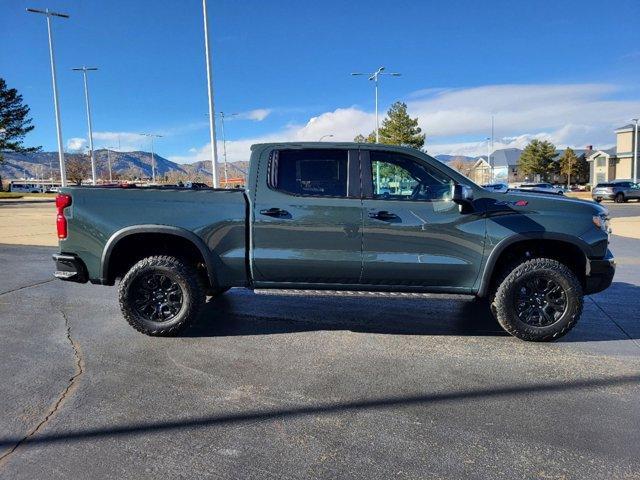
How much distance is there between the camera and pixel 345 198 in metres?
4.78

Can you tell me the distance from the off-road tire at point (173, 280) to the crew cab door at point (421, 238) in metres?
1.72

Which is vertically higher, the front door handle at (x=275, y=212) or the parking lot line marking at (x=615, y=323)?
the front door handle at (x=275, y=212)

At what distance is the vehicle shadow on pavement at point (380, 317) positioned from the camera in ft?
17.0

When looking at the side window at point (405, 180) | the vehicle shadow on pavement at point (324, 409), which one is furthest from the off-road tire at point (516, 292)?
the side window at point (405, 180)

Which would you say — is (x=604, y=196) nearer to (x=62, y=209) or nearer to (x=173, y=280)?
(x=173, y=280)

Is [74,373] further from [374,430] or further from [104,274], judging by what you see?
[374,430]

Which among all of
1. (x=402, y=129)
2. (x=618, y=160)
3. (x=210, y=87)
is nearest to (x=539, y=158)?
(x=618, y=160)

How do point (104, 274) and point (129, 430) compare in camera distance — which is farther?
point (104, 274)

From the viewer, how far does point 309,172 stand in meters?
4.93

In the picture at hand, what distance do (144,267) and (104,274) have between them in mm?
443

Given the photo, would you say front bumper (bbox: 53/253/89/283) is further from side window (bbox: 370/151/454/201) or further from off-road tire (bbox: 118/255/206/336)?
side window (bbox: 370/151/454/201)

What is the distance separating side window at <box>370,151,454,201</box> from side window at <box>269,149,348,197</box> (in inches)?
13.2

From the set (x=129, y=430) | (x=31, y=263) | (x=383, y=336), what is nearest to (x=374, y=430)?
(x=129, y=430)

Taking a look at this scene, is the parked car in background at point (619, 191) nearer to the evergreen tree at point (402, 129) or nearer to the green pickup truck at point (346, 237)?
the evergreen tree at point (402, 129)
